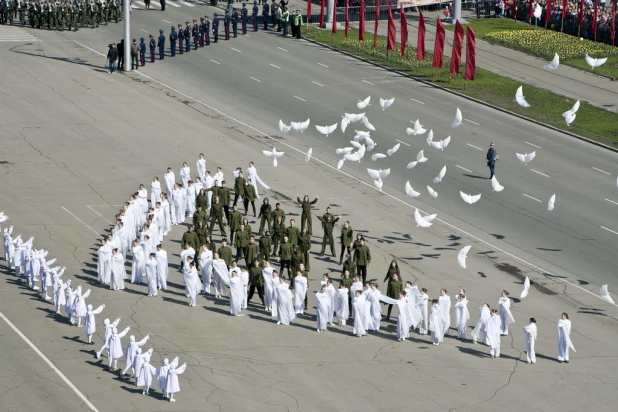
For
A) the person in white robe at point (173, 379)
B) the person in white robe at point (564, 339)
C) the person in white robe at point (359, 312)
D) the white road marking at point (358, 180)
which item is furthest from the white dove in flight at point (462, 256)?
the person in white robe at point (173, 379)

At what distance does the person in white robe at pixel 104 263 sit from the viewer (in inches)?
1353

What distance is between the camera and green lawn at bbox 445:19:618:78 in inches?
2431

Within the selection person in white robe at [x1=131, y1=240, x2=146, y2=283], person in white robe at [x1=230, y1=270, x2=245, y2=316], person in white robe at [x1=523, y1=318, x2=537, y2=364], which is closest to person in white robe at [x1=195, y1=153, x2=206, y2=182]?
person in white robe at [x1=131, y1=240, x2=146, y2=283]

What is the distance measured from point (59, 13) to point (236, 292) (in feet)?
118

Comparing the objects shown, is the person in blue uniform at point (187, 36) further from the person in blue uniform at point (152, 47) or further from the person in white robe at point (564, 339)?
the person in white robe at point (564, 339)

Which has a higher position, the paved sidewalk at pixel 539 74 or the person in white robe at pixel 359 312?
the paved sidewalk at pixel 539 74

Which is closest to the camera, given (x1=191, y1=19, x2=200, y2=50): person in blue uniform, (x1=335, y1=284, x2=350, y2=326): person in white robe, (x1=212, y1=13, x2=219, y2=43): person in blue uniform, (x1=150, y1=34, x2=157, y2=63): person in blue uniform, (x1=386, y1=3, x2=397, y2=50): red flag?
(x1=335, y1=284, x2=350, y2=326): person in white robe

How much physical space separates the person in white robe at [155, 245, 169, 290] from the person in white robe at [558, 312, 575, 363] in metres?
11.1

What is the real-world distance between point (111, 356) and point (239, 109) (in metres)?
25.6

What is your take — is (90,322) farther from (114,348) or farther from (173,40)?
(173,40)

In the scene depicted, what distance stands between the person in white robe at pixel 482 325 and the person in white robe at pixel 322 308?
3894 millimetres

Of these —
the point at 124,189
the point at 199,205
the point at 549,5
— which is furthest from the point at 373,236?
the point at 549,5

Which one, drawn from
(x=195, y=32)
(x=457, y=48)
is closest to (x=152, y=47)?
(x=195, y=32)

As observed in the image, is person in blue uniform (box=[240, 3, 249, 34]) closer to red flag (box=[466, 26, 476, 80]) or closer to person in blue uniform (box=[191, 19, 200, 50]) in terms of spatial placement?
person in blue uniform (box=[191, 19, 200, 50])
